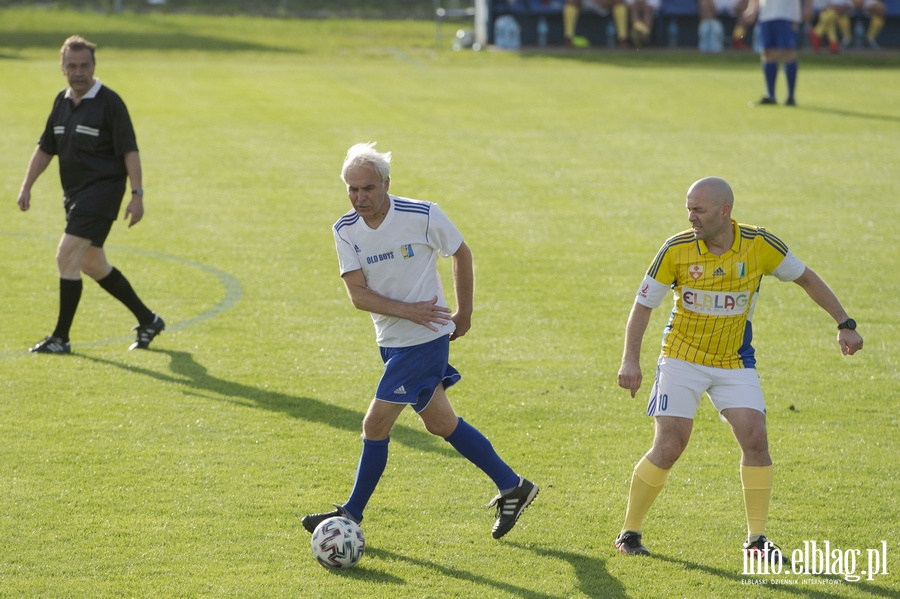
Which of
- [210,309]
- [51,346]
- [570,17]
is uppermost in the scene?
[570,17]

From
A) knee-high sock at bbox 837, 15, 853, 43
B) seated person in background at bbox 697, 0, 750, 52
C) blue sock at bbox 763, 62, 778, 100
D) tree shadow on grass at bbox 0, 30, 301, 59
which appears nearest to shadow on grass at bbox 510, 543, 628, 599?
blue sock at bbox 763, 62, 778, 100

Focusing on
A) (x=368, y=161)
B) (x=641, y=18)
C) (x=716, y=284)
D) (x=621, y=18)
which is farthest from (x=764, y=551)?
(x=641, y=18)

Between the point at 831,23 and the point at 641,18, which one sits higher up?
the point at 641,18

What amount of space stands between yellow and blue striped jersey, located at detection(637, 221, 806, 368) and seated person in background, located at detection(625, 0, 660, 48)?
28057mm

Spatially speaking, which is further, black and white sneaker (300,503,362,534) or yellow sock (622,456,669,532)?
black and white sneaker (300,503,362,534)

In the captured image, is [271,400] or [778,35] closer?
[271,400]

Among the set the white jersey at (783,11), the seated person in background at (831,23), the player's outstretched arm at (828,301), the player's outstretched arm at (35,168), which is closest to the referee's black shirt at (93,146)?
the player's outstretched arm at (35,168)

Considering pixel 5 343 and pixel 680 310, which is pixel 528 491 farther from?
pixel 5 343

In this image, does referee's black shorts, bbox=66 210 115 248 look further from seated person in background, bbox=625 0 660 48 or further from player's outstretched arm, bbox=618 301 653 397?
seated person in background, bbox=625 0 660 48

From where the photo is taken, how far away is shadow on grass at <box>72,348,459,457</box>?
763 cm

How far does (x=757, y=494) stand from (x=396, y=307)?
196 cm

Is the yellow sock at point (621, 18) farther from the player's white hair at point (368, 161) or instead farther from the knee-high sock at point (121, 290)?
the player's white hair at point (368, 161)

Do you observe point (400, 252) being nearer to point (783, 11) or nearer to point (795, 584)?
point (795, 584)

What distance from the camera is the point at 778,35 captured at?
22.7m
